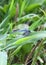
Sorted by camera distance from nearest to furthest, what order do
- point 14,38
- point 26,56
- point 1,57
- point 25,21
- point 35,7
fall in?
point 1,57 < point 14,38 < point 26,56 < point 25,21 < point 35,7

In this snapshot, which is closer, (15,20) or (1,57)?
(1,57)

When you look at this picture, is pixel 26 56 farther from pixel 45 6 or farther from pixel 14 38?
pixel 45 6

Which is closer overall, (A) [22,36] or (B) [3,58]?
(B) [3,58]

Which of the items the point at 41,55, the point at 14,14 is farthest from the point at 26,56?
the point at 14,14

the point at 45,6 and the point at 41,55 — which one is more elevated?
the point at 45,6

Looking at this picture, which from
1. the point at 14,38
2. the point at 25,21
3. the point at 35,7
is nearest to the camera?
the point at 14,38

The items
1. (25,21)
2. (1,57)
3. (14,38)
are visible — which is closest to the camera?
(1,57)

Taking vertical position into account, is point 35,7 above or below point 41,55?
above

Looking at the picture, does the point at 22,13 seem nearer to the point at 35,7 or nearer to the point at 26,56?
the point at 35,7

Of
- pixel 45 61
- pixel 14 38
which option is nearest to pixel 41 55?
pixel 45 61
